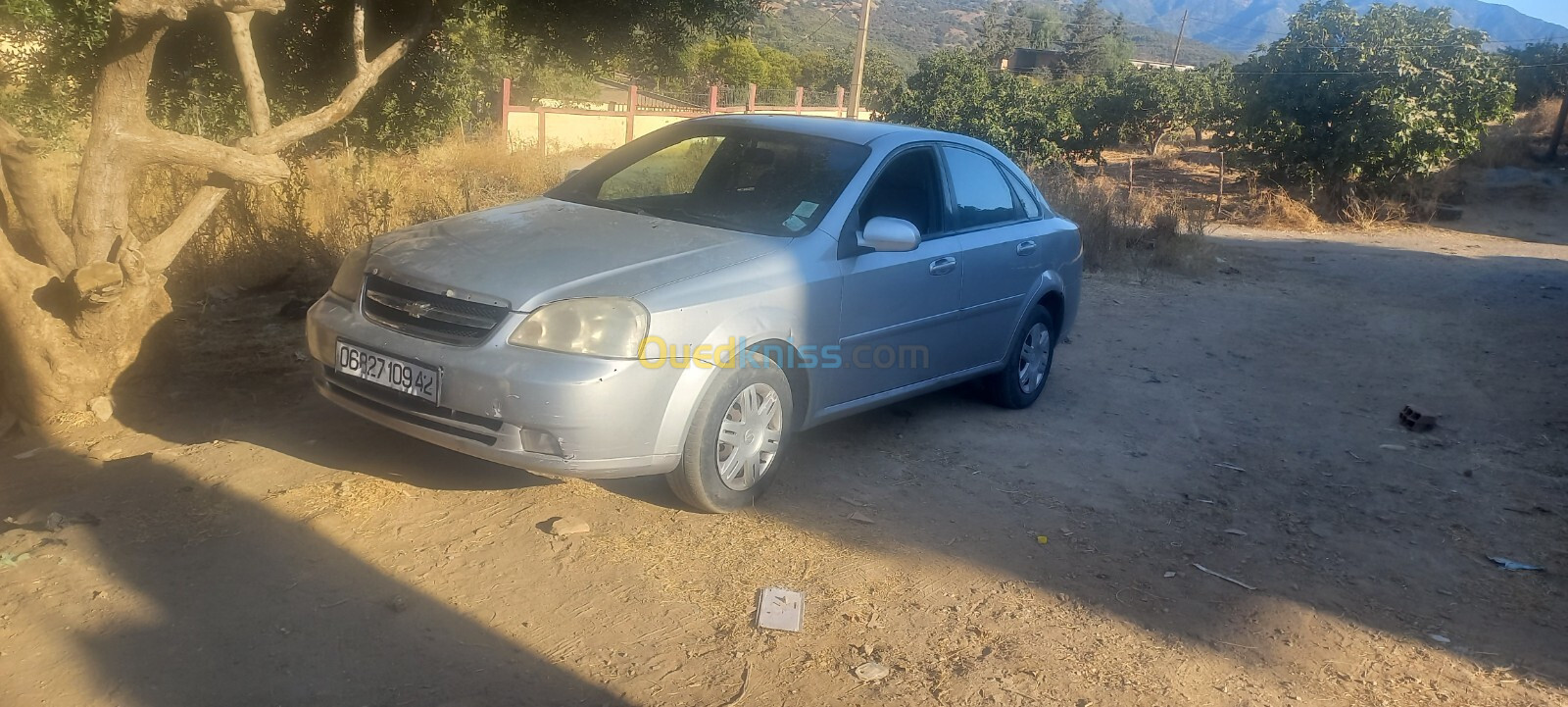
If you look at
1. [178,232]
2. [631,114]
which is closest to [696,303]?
[178,232]

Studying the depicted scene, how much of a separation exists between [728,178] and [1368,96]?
58.7 feet

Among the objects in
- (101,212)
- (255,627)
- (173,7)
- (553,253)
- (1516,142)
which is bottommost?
(255,627)

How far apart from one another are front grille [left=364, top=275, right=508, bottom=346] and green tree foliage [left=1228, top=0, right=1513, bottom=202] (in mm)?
19071

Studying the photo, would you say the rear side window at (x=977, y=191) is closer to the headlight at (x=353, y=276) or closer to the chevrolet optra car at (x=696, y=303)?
the chevrolet optra car at (x=696, y=303)

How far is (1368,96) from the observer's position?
19.2 m

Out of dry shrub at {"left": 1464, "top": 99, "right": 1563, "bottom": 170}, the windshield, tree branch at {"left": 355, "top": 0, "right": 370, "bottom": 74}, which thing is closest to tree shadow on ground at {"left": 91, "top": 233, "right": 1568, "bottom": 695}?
the windshield

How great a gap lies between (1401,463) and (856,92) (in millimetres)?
22268

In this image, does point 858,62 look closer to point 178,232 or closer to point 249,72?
point 249,72

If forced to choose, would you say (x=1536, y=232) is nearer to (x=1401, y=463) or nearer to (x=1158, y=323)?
(x=1158, y=323)

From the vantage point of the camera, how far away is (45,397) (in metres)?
4.89

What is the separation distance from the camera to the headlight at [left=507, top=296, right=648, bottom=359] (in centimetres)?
373

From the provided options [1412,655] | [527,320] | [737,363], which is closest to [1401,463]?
[1412,655]

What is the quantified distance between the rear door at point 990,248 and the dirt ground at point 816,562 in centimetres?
56

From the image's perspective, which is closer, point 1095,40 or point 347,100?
point 347,100
